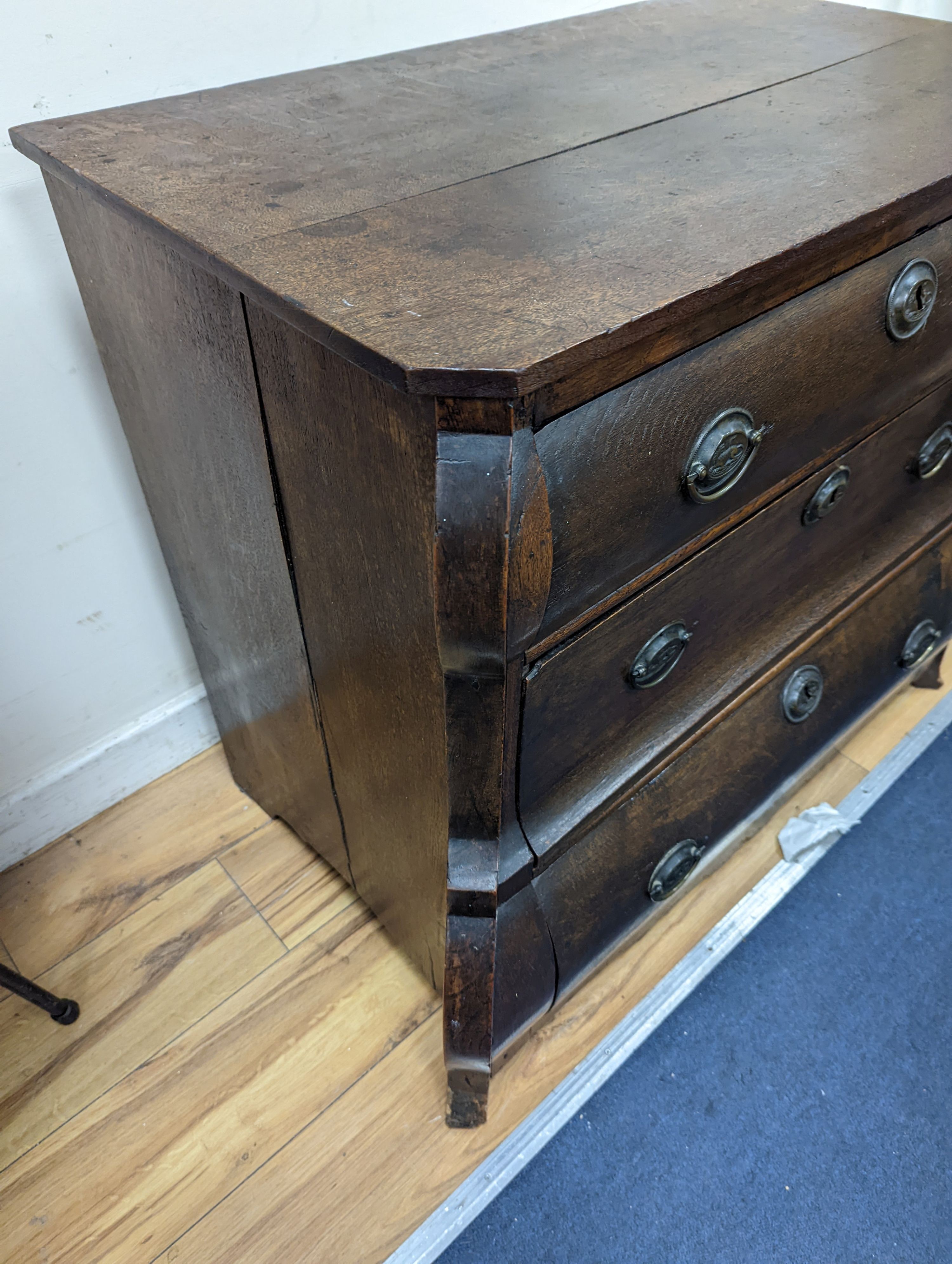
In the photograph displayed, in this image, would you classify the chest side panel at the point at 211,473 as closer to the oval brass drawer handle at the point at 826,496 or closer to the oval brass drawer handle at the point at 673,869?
the oval brass drawer handle at the point at 673,869

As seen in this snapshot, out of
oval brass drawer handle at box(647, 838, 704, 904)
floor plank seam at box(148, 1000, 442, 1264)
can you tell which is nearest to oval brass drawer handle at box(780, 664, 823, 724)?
oval brass drawer handle at box(647, 838, 704, 904)

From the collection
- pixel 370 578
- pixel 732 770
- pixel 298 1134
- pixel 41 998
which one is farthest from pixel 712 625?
pixel 41 998

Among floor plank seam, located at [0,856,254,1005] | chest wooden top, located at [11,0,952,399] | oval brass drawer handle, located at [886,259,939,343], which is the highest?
chest wooden top, located at [11,0,952,399]

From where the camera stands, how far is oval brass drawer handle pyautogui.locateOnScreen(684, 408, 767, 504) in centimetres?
60

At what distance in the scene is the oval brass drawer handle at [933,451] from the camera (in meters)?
0.97

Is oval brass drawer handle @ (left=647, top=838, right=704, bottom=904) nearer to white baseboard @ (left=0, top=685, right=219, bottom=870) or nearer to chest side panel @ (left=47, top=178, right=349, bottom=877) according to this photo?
chest side panel @ (left=47, top=178, right=349, bottom=877)

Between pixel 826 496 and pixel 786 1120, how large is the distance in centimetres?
69

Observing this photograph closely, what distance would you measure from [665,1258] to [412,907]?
0.43 meters

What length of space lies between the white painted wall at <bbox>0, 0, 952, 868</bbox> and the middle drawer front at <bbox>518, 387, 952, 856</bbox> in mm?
646

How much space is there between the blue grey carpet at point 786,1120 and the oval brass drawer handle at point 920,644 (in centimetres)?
29

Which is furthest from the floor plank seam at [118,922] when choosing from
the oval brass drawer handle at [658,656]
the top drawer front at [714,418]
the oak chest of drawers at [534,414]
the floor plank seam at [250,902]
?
the top drawer front at [714,418]

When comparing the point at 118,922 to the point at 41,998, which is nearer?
the point at 41,998

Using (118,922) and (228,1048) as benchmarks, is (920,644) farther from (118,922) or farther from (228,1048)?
(118,922)

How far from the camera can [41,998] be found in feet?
3.21
